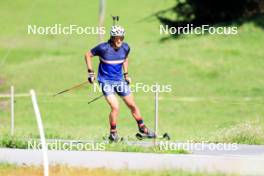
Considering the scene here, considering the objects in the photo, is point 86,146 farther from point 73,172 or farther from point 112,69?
point 73,172

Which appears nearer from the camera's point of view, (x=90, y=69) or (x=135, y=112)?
(x=90, y=69)

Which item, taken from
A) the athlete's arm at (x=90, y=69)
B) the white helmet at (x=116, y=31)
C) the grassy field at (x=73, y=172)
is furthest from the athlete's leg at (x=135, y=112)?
the grassy field at (x=73, y=172)

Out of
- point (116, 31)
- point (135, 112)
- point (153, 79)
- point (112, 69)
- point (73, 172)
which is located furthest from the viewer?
point (153, 79)

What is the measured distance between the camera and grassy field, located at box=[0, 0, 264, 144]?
993 inches

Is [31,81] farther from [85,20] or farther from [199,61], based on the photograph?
[85,20]

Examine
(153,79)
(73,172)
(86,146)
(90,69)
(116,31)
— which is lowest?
(73,172)

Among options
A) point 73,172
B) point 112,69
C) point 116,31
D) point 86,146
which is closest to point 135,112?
point 112,69

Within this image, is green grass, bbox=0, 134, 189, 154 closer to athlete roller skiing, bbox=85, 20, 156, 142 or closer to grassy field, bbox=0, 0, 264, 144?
athlete roller skiing, bbox=85, 20, 156, 142

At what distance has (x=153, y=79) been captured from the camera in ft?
115

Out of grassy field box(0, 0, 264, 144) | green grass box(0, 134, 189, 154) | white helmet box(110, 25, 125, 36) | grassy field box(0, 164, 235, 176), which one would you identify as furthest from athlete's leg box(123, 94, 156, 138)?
grassy field box(0, 164, 235, 176)

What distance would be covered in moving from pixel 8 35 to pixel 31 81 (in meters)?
19.5

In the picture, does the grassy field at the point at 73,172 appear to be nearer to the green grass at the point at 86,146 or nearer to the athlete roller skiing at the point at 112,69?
the green grass at the point at 86,146

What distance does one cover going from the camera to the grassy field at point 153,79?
25.2 meters

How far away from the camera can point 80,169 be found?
40.5 ft
